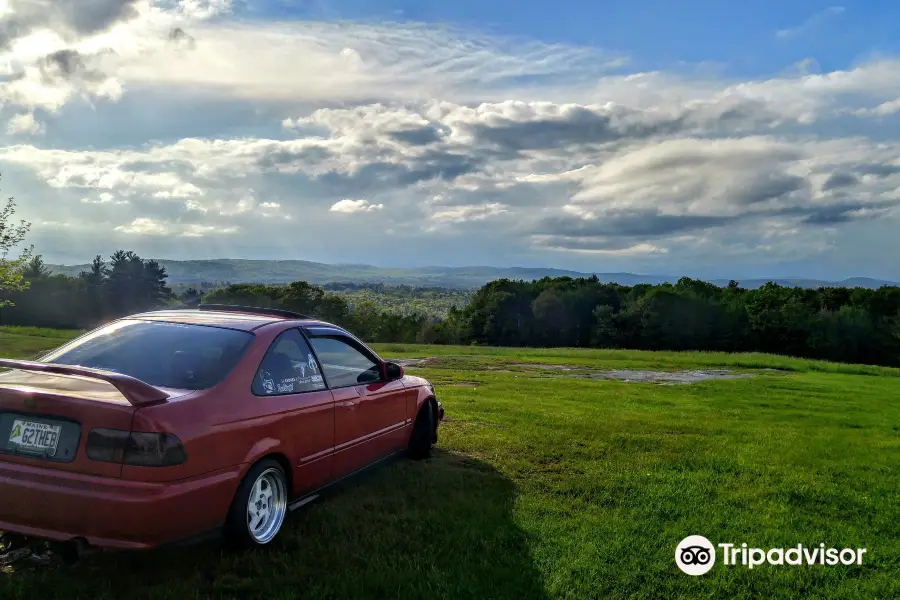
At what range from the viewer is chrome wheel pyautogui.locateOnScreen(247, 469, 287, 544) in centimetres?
467

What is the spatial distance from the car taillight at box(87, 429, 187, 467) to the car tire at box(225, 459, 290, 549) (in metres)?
0.72

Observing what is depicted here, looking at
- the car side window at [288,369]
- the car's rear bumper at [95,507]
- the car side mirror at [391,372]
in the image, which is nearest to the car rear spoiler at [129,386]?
the car's rear bumper at [95,507]

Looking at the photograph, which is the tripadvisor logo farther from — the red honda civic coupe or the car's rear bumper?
the car's rear bumper

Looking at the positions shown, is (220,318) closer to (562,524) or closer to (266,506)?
(266,506)

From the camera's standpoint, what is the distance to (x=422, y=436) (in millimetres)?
7648

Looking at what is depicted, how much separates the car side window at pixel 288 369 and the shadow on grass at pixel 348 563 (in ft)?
3.66

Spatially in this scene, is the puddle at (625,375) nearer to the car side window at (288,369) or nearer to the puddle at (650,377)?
the puddle at (650,377)

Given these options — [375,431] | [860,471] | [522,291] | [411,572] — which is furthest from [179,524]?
[522,291]

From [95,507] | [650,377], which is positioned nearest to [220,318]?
[95,507]

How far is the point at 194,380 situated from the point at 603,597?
316 centimetres

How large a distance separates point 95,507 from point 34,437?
0.68 m

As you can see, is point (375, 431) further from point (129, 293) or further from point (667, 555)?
point (129, 293)

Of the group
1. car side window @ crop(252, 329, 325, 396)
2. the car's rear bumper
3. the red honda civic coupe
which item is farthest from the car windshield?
the car's rear bumper

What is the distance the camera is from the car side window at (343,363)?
587 centimetres
